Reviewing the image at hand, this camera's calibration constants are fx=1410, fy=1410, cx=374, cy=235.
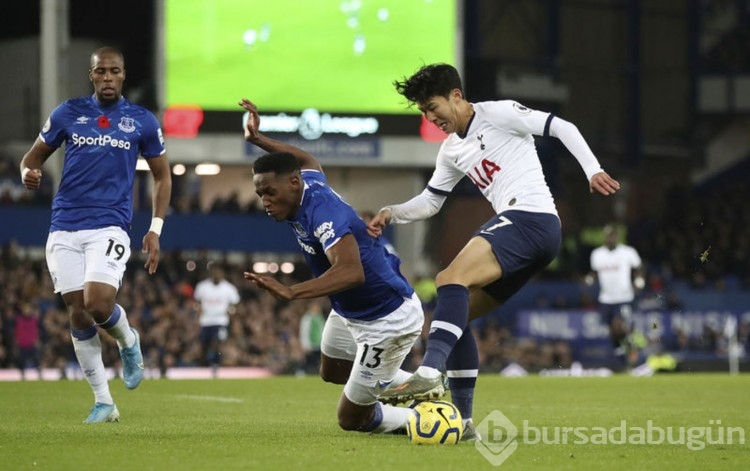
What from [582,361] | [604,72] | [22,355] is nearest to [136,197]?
[22,355]

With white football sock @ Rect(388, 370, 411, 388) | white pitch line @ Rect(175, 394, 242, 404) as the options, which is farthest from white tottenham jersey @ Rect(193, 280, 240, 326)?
white football sock @ Rect(388, 370, 411, 388)

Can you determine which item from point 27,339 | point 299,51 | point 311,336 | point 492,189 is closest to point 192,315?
point 311,336

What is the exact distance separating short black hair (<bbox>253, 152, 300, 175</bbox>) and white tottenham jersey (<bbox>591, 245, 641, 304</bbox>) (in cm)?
1358

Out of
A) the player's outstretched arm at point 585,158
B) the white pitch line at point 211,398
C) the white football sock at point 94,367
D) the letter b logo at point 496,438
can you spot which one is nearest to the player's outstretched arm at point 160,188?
the white football sock at point 94,367

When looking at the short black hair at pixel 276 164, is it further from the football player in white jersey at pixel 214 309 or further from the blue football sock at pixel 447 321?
the football player in white jersey at pixel 214 309

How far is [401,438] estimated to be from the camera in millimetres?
7965

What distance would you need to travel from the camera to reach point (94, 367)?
9062 mm

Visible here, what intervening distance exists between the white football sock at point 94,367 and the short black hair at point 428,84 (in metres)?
2.79

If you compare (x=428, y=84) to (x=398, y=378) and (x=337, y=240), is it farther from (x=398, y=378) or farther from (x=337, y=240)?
(x=398, y=378)

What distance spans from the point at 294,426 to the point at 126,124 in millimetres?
2211

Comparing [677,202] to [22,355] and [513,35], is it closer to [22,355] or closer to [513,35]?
[513,35]

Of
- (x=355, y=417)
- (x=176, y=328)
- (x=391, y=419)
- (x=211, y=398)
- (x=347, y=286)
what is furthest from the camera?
(x=176, y=328)

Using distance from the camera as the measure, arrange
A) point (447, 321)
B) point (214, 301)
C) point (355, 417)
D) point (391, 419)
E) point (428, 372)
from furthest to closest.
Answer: point (214, 301) → point (391, 419) → point (355, 417) → point (447, 321) → point (428, 372)

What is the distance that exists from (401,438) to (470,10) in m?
24.8
